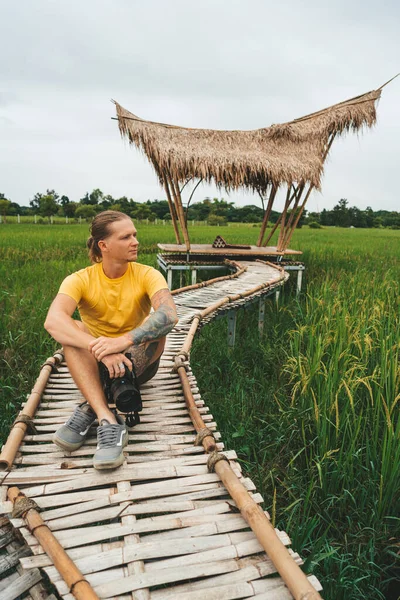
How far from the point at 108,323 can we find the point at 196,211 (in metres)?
28.3

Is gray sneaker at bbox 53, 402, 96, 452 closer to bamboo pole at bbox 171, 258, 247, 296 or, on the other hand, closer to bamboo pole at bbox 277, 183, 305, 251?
bamboo pole at bbox 171, 258, 247, 296

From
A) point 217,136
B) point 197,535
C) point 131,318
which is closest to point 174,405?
point 131,318

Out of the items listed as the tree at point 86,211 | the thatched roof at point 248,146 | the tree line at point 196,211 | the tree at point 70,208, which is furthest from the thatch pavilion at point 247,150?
the tree at point 70,208

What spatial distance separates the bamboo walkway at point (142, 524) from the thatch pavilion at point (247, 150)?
506 centimetres

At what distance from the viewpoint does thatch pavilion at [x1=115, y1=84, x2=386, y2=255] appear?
6613mm

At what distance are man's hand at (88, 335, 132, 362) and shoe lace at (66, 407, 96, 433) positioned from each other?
285mm

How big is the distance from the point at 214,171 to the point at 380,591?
5.92 metres

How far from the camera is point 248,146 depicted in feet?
24.1

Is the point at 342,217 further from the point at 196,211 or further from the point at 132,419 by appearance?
the point at 132,419

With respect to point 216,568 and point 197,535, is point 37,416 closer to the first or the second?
point 197,535

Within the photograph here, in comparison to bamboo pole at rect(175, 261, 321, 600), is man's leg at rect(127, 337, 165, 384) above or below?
above

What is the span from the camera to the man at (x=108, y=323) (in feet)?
6.48

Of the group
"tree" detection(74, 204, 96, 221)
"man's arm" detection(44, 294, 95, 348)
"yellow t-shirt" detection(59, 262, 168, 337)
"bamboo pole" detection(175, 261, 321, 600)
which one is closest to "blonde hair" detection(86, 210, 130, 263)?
"yellow t-shirt" detection(59, 262, 168, 337)

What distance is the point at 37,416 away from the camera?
227cm
